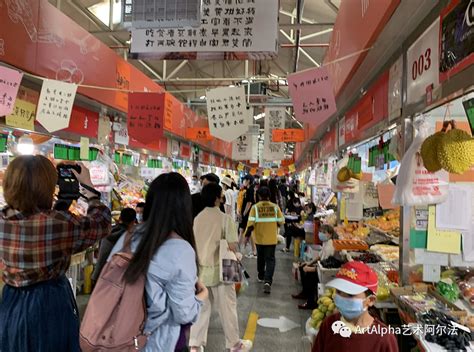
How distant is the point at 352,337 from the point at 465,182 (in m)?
1.95

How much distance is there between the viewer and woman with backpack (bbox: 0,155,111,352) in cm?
230

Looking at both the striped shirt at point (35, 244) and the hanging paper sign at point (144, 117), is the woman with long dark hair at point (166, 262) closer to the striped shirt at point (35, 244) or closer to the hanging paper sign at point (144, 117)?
the striped shirt at point (35, 244)

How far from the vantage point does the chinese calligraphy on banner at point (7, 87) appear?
3797 mm

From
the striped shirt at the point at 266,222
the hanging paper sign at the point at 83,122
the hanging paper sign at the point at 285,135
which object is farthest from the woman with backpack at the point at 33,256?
the hanging paper sign at the point at 285,135

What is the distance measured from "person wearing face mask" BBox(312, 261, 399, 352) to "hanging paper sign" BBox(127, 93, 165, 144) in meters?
4.38

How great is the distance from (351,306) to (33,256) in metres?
1.84

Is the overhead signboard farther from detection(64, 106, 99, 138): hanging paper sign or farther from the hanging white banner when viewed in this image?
the hanging white banner

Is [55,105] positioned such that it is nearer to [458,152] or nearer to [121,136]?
[121,136]

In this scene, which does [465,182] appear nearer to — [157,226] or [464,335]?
[464,335]

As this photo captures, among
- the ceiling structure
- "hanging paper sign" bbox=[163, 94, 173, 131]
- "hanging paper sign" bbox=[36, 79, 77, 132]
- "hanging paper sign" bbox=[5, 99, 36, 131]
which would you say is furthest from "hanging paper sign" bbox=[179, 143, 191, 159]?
"hanging paper sign" bbox=[36, 79, 77, 132]

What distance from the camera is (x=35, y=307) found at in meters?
2.32

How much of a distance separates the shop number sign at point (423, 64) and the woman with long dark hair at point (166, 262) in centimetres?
188

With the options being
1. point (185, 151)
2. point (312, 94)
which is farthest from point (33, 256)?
point (185, 151)

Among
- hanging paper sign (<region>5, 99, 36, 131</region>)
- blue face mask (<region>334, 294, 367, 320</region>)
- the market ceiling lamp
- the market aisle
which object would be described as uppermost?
hanging paper sign (<region>5, 99, 36, 131</region>)
